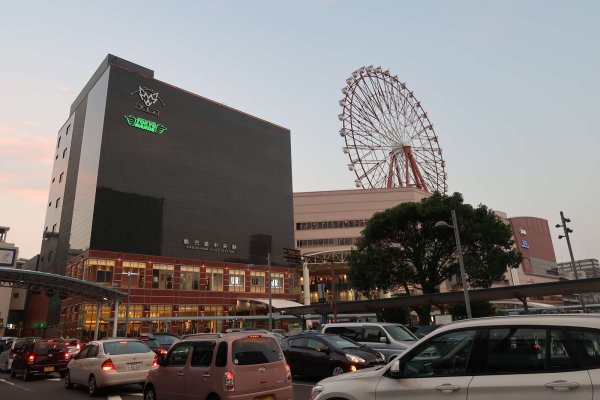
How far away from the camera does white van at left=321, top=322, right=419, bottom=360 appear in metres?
18.0

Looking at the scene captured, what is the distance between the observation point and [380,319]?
47875mm

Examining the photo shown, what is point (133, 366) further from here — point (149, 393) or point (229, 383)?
point (229, 383)

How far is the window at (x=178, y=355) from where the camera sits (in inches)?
392

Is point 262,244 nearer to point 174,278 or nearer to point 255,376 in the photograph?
point 174,278

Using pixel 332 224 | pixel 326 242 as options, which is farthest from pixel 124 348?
pixel 332 224

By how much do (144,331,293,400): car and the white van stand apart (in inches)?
367

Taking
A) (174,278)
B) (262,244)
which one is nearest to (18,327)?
(174,278)

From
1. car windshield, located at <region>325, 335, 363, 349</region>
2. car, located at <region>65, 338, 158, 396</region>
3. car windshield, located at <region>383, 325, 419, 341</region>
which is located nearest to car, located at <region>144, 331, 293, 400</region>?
car, located at <region>65, 338, 158, 396</region>

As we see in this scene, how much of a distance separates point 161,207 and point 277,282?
2763 cm

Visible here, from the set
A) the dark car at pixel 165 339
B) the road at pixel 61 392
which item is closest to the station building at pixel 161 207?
the dark car at pixel 165 339

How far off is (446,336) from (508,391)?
0.93 m

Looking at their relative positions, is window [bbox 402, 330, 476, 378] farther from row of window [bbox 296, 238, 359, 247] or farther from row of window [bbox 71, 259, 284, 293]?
row of window [bbox 296, 238, 359, 247]

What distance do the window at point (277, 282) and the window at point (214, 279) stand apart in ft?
39.3

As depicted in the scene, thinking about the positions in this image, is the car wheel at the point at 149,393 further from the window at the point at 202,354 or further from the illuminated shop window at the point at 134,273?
the illuminated shop window at the point at 134,273
